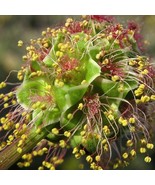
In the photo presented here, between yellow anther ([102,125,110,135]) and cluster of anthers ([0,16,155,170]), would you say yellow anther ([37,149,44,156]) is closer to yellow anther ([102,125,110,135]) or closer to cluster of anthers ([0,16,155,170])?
cluster of anthers ([0,16,155,170])

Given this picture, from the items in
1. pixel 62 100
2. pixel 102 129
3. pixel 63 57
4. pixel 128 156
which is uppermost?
pixel 63 57

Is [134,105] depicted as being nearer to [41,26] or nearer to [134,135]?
[134,135]

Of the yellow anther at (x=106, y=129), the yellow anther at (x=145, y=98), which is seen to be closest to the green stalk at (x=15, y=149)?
the yellow anther at (x=106, y=129)

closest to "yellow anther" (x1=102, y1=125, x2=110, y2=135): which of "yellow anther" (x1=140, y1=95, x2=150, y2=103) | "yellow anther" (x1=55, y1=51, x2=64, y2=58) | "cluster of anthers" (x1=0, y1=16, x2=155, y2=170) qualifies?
"cluster of anthers" (x1=0, y1=16, x2=155, y2=170)

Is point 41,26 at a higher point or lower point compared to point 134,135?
higher

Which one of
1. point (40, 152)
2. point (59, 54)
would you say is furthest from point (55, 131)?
point (59, 54)

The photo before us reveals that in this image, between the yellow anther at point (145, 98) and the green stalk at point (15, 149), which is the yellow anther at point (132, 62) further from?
the green stalk at point (15, 149)
